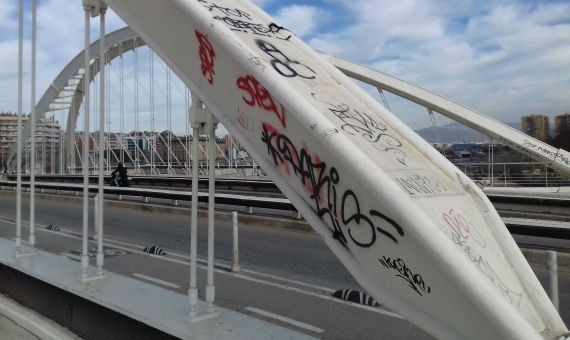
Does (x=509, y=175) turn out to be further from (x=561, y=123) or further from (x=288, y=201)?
(x=561, y=123)

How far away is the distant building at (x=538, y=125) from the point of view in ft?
145

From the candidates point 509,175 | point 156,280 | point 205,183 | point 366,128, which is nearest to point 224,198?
point 156,280

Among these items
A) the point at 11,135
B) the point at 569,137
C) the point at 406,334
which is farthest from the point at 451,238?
the point at 11,135

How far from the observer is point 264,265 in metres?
9.16

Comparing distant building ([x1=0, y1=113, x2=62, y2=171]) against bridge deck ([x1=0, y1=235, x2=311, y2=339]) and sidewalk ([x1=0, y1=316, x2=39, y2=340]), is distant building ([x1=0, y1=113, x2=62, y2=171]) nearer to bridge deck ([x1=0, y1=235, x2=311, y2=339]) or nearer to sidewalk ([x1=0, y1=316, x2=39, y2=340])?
bridge deck ([x1=0, y1=235, x2=311, y2=339])

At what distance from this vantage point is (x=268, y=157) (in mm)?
2990

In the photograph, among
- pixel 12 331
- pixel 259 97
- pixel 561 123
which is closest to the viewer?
A: pixel 259 97

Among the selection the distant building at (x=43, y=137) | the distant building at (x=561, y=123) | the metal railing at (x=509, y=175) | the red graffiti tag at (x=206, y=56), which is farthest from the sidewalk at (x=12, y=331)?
the distant building at (x=561, y=123)

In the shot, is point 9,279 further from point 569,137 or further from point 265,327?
point 569,137

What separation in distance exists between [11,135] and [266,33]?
63.9 meters

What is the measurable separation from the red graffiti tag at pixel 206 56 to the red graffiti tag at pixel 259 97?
0.28 m

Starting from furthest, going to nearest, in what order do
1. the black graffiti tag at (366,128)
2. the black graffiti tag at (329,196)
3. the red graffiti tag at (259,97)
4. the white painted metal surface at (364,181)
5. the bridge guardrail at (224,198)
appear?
the bridge guardrail at (224,198) → the black graffiti tag at (366,128) → the red graffiti tag at (259,97) → the black graffiti tag at (329,196) → the white painted metal surface at (364,181)

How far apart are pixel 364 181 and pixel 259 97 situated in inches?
32.1

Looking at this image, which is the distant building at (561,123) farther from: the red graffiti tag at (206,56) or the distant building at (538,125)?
the red graffiti tag at (206,56)
